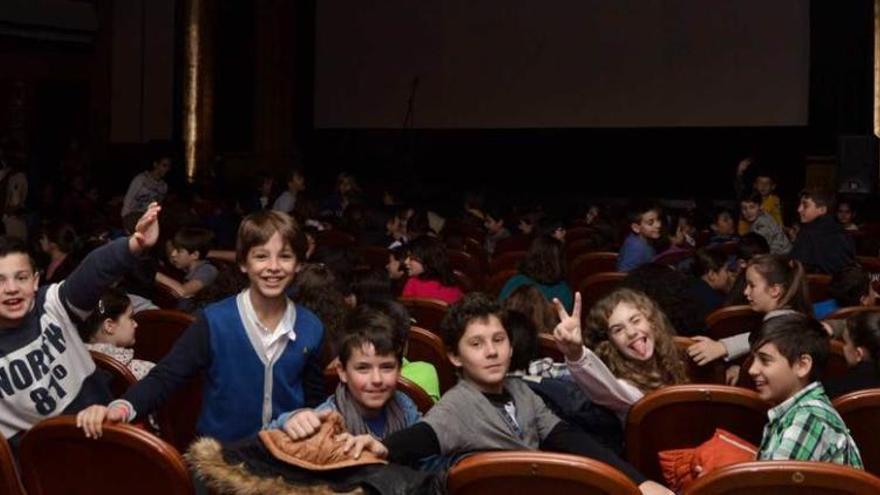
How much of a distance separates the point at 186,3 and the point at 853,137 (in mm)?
8980

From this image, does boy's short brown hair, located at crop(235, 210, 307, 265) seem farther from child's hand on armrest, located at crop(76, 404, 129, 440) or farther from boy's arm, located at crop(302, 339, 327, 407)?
child's hand on armrest, located at crop(76, 404, 129, 440)

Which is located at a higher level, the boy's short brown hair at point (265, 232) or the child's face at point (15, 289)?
the boy's short brown hair at point (265, 232)

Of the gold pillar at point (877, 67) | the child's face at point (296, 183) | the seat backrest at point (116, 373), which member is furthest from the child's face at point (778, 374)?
the gold pillar at point (877, 67)

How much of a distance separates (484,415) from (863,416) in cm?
122

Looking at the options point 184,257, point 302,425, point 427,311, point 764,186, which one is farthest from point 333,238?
point 302,425

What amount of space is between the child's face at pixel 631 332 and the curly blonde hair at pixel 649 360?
0.01 metres

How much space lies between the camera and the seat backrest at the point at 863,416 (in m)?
3.45

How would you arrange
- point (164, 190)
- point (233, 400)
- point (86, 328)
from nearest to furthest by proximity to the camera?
Answer: point (233, 400) < point (86, 328) < point (164, 190)

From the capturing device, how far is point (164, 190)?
11.6m

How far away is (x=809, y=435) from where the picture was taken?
3020 mm

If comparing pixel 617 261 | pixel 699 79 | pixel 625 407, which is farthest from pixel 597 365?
pixel 699 79

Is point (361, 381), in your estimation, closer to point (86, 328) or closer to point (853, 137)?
point (86, 328)

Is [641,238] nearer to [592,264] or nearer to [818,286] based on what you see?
[592,264]

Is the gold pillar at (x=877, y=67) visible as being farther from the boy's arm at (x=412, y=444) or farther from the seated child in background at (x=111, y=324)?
the boy's arm at (x=412, y=444)
